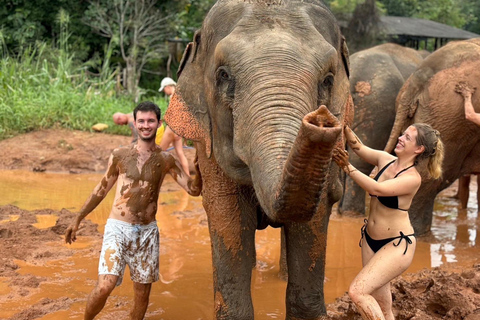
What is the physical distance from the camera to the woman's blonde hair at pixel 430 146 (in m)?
3.92

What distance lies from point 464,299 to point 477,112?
9.67ft

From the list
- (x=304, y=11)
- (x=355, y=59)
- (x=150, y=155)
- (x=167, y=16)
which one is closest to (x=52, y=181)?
(x=355, y=59)

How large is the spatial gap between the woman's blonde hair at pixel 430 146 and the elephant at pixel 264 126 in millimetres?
475

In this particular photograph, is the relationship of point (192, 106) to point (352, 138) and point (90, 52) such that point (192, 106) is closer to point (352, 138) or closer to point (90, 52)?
point (352, 138)

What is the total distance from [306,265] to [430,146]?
1.07 m

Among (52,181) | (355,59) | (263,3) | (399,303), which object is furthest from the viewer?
(52,181)

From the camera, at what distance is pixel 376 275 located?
12.6 ft

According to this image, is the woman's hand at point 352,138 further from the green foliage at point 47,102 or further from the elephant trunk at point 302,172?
the green foliage at point 47,102

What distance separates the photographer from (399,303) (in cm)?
480

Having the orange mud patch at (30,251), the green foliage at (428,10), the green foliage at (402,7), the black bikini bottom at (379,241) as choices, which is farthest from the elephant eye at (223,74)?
the green foliage at (402,7)

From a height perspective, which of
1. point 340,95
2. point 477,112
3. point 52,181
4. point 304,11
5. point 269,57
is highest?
point 304,11

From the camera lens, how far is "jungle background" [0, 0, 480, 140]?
42.5ft

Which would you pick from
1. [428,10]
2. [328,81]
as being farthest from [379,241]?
[428,10]

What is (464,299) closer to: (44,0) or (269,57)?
(269,57)
